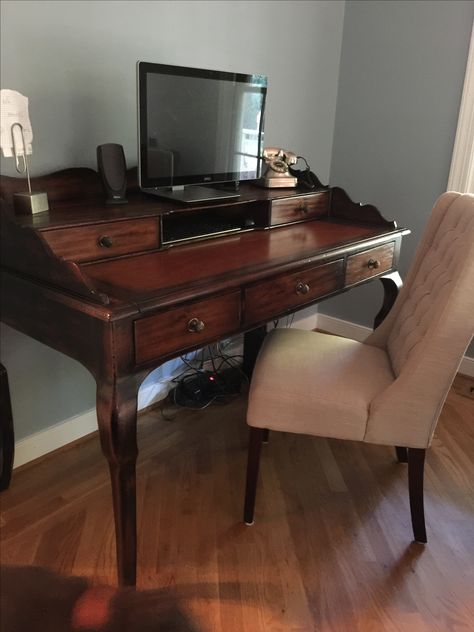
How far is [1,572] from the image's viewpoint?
1429mm

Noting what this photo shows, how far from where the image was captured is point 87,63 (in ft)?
5.58

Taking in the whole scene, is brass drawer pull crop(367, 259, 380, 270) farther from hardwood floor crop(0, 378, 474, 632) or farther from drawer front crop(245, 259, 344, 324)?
hardwood floor crop(0, 378, 474, 632)

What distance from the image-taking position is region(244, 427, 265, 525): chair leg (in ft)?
5.15

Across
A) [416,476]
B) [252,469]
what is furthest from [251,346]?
[416,476]

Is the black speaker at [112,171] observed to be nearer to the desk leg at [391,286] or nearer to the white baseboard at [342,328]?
the desk leg at [391,286]

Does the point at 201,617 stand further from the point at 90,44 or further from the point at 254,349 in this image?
the point at 90,44

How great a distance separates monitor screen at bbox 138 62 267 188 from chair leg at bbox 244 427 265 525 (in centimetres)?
81

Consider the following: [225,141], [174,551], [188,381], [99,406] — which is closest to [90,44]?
[225,141]

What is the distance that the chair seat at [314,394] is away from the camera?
1478 mm

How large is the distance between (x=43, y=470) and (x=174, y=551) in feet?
1.96


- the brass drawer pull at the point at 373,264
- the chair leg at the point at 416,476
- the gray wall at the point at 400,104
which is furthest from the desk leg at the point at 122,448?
the gray wall at the point at 400,104

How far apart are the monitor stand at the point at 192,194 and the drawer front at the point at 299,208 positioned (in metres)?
0.16

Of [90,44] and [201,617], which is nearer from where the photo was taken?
[201,617]

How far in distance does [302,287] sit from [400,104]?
4.99 feet
